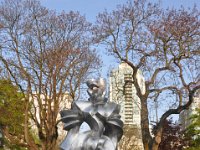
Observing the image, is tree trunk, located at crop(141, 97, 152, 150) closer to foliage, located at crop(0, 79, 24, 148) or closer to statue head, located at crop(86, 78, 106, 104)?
foliage, located at crop(0, 79, 24, 148)

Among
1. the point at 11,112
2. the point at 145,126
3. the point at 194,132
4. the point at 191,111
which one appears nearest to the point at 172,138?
the point at 194,132

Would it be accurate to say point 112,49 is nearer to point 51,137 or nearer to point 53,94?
point 53,94

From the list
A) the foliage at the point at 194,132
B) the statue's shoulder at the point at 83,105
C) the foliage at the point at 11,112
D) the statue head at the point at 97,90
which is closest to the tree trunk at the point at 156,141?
the foliage at the point at 194,132

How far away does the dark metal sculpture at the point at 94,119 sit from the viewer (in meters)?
9.68

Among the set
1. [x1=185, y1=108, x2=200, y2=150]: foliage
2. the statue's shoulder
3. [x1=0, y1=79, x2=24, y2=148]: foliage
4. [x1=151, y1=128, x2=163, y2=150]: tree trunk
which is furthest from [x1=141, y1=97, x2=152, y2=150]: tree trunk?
the statue's shoulder

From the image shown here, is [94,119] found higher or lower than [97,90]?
lower

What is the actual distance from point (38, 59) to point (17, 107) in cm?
307

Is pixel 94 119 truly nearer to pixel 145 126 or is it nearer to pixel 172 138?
pixel 145 126

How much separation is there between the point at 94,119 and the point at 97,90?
0.74m

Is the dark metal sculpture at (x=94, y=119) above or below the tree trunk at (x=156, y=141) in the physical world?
above

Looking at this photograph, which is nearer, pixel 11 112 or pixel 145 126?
pixel 145 126

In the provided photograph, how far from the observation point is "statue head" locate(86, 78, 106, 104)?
1009 cm

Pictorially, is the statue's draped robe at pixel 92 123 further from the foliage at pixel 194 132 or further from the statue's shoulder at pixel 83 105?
the foliage at pixel 194 132

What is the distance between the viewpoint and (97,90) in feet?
33.2
